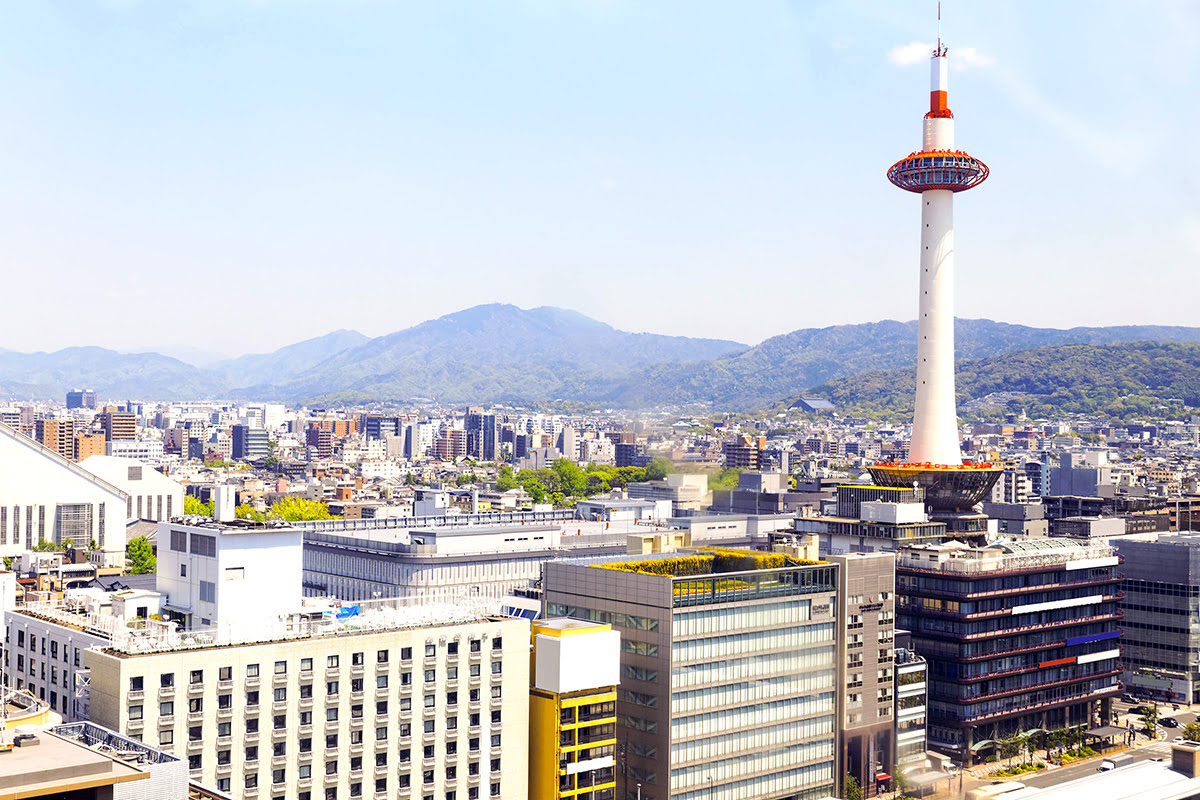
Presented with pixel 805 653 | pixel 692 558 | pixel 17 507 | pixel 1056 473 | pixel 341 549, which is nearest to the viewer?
pixel 805 653

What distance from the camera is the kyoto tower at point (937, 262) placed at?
105 metres

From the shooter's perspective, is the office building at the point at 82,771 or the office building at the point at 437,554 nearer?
the office building at the point at 82,771

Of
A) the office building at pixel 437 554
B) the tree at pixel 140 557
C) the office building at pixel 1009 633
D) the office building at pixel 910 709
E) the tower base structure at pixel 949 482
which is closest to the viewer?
the office building at pixel 910 709

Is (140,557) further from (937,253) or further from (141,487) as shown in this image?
(937,253)

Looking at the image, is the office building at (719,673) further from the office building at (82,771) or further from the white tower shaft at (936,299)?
the white tower shaft at (936,299)

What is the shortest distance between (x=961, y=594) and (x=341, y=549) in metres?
53.0

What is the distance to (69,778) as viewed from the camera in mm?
31688

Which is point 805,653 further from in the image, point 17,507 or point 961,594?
point 17,507

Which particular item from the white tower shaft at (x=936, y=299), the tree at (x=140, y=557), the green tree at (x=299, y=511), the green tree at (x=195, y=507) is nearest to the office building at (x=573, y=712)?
the white tower shaft at (x=936, y=299)

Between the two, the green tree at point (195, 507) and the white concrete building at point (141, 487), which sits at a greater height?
the white concrete building at point (141, 487)

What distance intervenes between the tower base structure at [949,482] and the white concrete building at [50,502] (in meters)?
76.1

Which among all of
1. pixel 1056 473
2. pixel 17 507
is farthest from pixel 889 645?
pixel 1056 473

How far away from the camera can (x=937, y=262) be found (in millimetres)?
107688

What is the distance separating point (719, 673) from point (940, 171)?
6109cm
